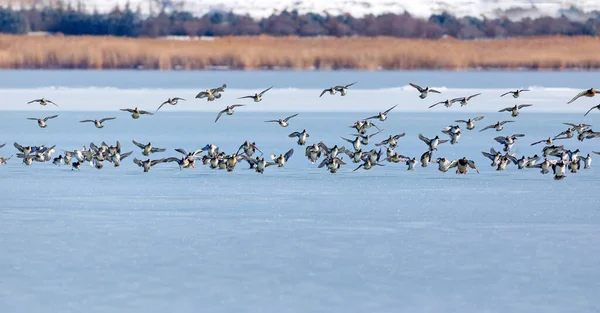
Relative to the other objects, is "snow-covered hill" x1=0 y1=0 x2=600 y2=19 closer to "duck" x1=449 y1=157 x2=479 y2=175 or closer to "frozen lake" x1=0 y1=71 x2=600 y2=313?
"duck" x1=449 y1=157 x2=479 y2=175

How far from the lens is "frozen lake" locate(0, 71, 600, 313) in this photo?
37.7ft

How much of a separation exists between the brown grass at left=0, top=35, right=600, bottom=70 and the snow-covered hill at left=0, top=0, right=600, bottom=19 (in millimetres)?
49318

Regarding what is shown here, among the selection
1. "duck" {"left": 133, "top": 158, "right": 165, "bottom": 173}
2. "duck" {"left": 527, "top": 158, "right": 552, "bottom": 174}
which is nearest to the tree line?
"duck" {"left": 133, "top": 158, "right": 165, "bottom": 173}

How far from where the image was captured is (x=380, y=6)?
5379 inches

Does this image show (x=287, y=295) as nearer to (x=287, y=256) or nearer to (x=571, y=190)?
(x=287, y=256)

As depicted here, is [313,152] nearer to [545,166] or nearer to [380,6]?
[545,166]

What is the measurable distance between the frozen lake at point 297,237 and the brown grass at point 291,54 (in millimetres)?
29864

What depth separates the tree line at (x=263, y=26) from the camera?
82375 millimetres

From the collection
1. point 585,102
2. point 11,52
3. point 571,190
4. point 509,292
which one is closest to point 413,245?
point 509,292

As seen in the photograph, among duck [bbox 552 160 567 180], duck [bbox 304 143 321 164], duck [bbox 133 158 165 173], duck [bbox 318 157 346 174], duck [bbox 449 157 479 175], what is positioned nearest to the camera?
duck [bbox 552 160 567 180]

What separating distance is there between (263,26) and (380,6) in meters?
51.0

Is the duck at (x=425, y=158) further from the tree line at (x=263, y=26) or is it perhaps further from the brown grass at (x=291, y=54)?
the tree line at (x=263, y=26)

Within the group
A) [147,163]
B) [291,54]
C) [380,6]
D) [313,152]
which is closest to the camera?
[147,163]

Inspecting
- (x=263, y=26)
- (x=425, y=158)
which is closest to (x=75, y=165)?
(x=425, y=158)
